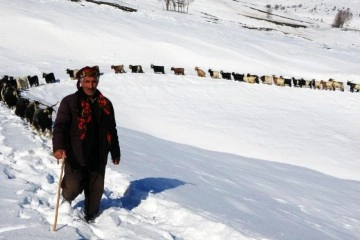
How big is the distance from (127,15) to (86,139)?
4050 centimetres

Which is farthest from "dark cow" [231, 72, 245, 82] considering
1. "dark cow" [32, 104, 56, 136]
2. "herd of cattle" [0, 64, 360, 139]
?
"dark cow" [32, 104, 56, 136]

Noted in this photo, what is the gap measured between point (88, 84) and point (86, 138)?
533 millimetres

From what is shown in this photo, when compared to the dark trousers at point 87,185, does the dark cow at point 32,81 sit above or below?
below

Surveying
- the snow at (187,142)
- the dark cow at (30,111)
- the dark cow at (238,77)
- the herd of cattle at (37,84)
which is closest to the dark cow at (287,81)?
the herd of cattle at (37,84)

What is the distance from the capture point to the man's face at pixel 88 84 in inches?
165

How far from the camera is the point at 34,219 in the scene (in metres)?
4.08

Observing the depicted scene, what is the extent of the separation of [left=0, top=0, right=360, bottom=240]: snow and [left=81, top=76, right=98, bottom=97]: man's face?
1234mm

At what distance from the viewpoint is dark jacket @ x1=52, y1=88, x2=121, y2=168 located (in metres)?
4.21

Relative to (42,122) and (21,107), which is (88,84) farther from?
(21,107)

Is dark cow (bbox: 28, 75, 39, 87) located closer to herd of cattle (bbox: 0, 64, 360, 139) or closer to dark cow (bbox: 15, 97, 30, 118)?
herd of cattle (bbox: 0, 64, 360, 139)

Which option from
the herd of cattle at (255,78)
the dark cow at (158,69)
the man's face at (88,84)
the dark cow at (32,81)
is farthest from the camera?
the dark cow at (158,69)

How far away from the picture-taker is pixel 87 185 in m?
4.50

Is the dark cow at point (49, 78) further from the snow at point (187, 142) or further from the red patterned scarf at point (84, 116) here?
the red patterned scarf at point (84, 116)

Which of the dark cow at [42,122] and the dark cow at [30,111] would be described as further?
the dark cow at [30,111]
